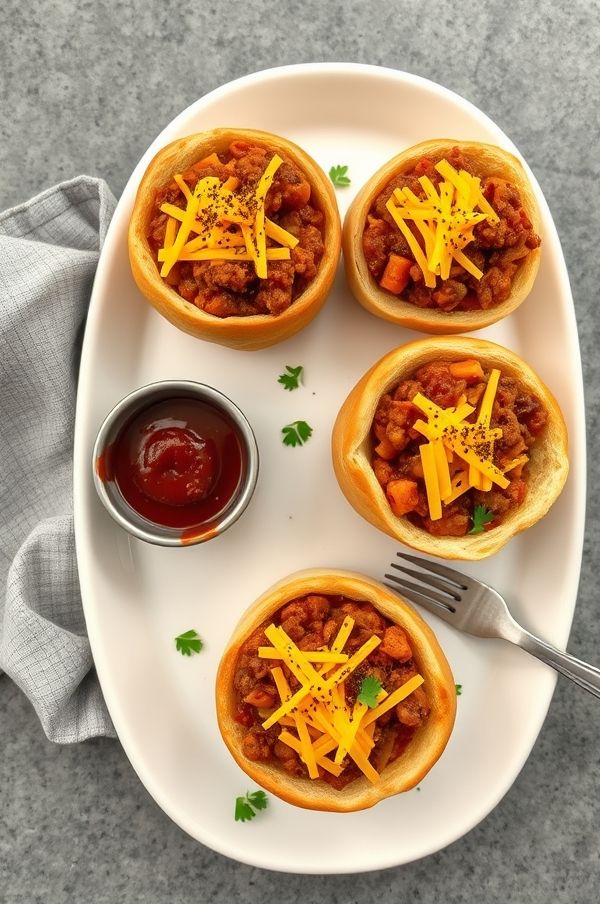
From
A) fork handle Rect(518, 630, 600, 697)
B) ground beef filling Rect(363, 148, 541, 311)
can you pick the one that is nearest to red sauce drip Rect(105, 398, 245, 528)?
ground beef filling Rect(363, 148, 541, 311)

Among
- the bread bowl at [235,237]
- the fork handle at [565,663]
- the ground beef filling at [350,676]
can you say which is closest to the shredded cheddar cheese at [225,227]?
the bread bowl at [235,237]

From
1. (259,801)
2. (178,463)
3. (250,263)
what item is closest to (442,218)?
(250,263)

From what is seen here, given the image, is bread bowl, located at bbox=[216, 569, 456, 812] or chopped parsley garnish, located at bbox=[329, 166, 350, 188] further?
chopped parsley garnish, located at bbox=[329, 166, 350, 188]

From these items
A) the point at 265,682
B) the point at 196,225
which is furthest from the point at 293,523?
the point at 196,225

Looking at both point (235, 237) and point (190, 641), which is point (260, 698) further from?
point (235, 237)

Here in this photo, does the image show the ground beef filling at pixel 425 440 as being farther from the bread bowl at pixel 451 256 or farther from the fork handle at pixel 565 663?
the fork handle at pixel 565 663

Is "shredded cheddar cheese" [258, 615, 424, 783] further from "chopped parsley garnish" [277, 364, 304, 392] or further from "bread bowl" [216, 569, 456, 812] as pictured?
"chopped parsley garnish" [277, 364, 304, 392]
